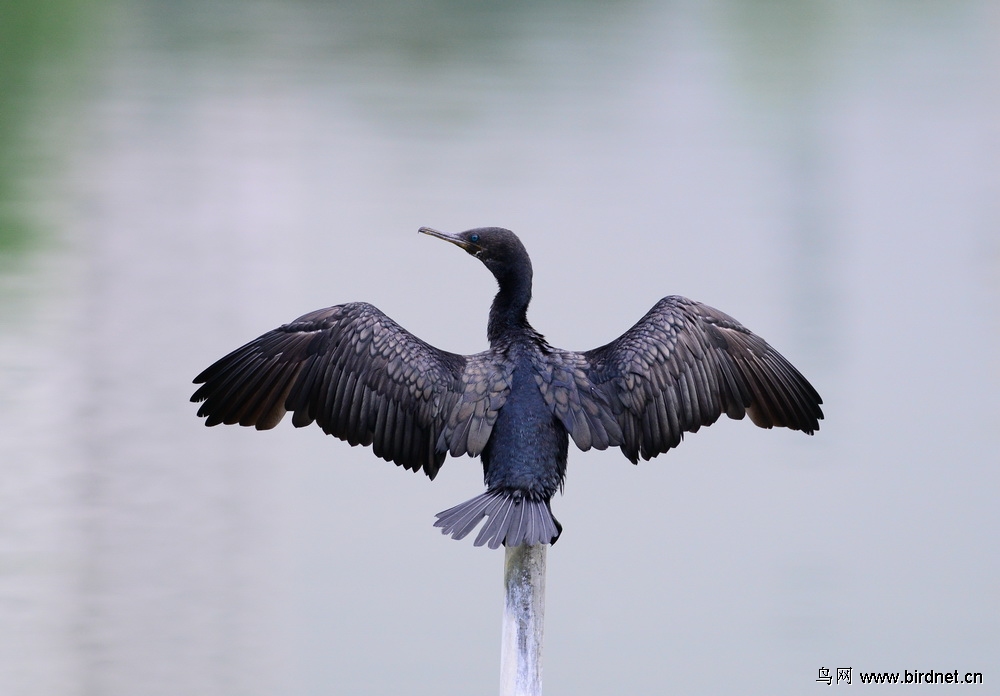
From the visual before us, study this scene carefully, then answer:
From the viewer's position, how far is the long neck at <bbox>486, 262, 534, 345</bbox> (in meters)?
3.69

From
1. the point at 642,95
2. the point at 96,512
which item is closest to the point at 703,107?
the point at 642,95

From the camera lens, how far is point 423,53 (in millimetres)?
14945

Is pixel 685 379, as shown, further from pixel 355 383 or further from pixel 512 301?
pixel 355 383

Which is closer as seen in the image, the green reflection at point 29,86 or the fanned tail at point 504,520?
the fanned tail at point 504,520

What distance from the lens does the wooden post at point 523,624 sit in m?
3.13

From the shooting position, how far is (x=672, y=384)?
11.9ft

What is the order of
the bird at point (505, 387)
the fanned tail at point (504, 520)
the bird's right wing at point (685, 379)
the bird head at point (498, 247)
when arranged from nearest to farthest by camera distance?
the fanned tail at point (504, 520) → the bird at point (505, 387) → the bird's right wing at point (685, 379) → the bird head at point (498, 247)

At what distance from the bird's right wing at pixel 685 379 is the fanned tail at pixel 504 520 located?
255 mm

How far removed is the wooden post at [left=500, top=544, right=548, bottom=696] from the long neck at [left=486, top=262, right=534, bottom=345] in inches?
29.1

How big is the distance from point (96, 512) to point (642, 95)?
8.99 metres

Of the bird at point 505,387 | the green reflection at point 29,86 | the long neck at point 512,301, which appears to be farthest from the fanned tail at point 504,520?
the green reflection at point 29,86

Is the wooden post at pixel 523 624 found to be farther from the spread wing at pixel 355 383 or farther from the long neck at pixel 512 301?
the long neck at pixel 512 301

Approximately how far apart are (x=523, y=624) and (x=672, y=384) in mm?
869

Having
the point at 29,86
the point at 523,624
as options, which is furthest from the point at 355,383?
the point at 29,86
